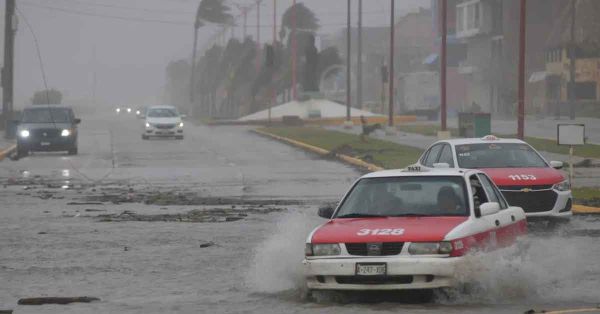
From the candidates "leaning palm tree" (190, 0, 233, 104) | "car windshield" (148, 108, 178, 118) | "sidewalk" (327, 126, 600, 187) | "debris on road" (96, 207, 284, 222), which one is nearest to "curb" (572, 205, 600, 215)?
"debris on road" (96, 207, 284, 222)

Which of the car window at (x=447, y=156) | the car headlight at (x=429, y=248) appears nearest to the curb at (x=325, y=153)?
the car window at (x=447, y=156)

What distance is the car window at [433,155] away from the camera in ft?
76.9

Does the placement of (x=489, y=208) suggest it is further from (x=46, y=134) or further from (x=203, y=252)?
(x=46, y=134)

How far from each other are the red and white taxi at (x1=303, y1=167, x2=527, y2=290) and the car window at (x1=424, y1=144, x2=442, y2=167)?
8.22m

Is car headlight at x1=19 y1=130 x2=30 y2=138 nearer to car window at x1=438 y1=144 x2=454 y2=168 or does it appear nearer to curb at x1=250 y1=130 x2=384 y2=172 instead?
curb at x1=250 y1=130 x2=384 y2=172

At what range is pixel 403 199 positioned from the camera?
580 inches

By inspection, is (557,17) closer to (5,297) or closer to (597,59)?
(597,59)

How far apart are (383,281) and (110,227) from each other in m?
10.1

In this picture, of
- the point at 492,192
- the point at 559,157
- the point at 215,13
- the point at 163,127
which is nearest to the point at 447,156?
the point at 492,192

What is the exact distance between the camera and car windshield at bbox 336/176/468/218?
14047 mm

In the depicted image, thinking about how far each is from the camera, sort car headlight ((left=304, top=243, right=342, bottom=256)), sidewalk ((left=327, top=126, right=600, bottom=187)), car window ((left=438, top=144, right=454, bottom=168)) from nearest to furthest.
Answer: car headlight ((left=304, top=243, right=342, bottom=256))
car window ((left=438, top=144, right=454, bottom=168))
sidewalk ((left=327, top=126, right=600, bottom=187))

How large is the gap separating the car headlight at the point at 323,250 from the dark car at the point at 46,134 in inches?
1516

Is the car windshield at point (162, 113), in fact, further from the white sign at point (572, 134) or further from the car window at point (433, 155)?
the car window at point (433, 155)

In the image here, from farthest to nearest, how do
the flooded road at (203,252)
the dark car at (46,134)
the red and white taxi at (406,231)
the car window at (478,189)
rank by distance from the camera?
the dark car at (46,134)
the car window at (478,189)
the flooded road at (203,252)
the red and white taxi at (406,231)
